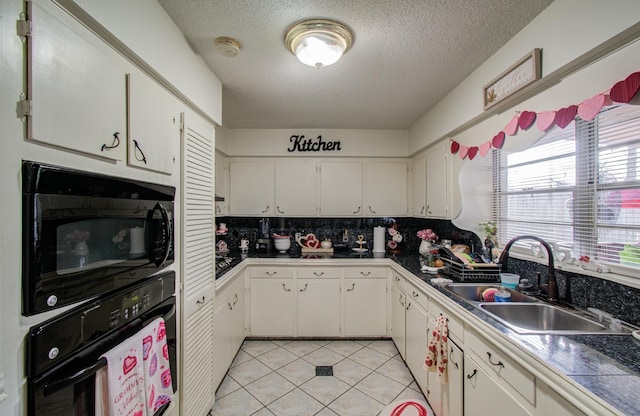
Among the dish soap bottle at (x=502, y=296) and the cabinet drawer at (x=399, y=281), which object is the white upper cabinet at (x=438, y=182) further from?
the dish soap bottle at (x=502, y=296)

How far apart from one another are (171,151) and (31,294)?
0.90 metres

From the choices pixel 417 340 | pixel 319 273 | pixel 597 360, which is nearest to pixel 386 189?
pixel 319 273

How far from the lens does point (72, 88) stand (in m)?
0.85

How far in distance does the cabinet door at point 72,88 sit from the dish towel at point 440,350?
190 cm

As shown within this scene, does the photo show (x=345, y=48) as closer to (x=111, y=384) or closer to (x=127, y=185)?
(x=127, y=185)

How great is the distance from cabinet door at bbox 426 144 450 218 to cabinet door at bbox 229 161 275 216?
1786 millimetres

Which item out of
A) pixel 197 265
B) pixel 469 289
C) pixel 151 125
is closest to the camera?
pixel 151 125

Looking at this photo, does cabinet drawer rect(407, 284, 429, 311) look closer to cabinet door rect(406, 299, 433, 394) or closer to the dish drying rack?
cabinet door rect(406, 299, 433, 394)

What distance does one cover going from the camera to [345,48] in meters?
1.60

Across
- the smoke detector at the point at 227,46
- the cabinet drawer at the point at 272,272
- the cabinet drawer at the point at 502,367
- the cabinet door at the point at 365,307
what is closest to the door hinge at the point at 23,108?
the smoke detector at the point at 227,46

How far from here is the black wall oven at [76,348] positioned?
0.72m

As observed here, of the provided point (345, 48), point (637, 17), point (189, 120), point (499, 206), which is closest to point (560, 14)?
point (637, 17)

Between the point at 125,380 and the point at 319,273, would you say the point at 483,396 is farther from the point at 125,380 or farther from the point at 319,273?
the point at 319,273

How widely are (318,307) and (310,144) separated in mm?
1885
